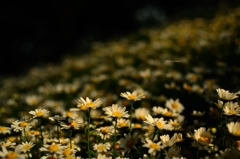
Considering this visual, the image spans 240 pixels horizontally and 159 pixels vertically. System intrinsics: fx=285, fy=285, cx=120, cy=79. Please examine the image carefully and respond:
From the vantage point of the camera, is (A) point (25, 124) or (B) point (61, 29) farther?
(B) point (61, 29)

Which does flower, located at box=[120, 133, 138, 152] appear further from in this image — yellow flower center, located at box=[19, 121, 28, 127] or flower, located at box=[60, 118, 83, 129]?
yellow flower center, located at box=[19, 121, 28, 127]

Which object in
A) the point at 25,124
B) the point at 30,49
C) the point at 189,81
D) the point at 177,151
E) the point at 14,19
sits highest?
the point at 14,19

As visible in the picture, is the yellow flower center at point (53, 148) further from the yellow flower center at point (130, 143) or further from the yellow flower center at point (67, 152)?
the yellow flower center at point (130, 143)

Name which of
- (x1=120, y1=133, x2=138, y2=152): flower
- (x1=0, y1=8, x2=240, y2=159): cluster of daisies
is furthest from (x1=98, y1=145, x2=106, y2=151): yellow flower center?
(x1=120, y1=133, x2=138, y2=152): flower

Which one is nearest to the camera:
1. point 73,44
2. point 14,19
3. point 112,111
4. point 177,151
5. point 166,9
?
point 177,151

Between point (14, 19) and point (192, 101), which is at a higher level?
point (14, 19)

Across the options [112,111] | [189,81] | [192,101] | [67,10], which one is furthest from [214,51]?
[67,10]

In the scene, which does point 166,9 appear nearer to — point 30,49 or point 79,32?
point 79,32
